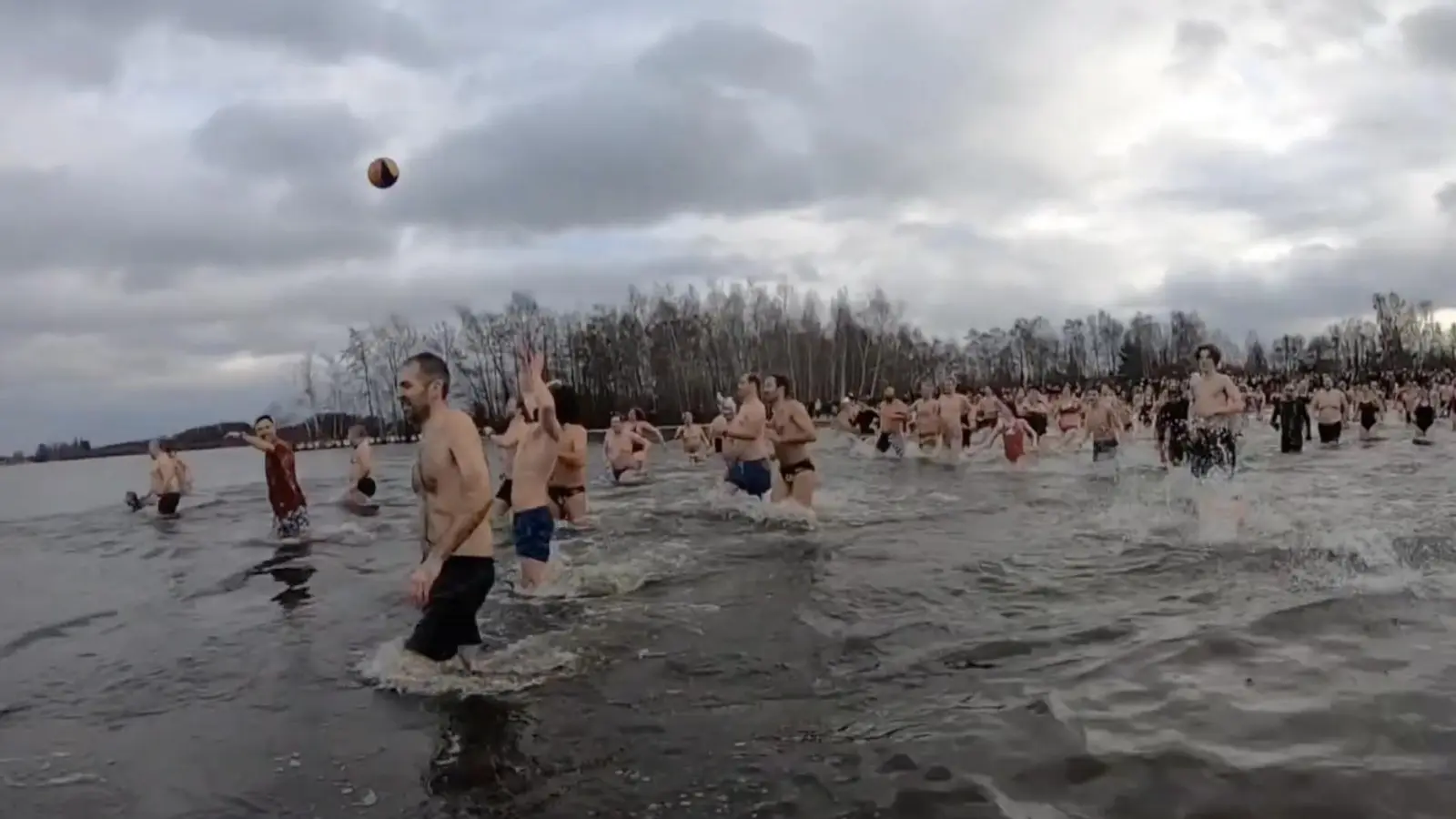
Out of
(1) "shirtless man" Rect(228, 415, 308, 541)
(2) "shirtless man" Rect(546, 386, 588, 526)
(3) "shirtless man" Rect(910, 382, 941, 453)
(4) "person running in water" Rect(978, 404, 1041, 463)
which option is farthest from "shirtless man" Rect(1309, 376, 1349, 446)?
(1) "shirtless man" Rect(228, 415, 308, 541)

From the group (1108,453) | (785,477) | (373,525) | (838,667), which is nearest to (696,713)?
(838,667)

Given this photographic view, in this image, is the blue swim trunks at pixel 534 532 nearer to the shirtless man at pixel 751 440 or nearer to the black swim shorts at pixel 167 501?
the shirtless man at pixel 751 440

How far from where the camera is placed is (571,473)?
11.7 metres

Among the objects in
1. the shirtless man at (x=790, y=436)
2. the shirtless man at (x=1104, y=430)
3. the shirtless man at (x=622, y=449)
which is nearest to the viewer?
the shirtless man at (x=790, y=436)

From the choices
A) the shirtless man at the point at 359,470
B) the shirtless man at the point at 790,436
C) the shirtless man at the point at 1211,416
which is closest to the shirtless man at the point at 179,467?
the shirtless man at the point at 359,470

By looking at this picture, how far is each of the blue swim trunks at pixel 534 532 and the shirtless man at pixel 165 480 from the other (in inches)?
567

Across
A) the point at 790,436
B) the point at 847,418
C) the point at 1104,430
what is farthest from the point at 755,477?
the point at 847,418

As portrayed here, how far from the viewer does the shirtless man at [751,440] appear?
41.8 ft

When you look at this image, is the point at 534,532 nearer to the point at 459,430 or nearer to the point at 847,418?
the point at 459,430

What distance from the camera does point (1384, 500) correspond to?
12617 millimetres

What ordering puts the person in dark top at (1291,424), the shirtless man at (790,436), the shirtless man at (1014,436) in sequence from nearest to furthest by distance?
1. the shirtless man at (790,436)
2. the shirtless man at (1014,436)
3. the person in dark top at (1291,424)

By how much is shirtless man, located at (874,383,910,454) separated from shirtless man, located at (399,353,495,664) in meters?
22.3

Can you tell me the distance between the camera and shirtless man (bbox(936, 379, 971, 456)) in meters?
24.9

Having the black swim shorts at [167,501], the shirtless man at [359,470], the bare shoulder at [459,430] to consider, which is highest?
the bare shoulder at [459,430]
